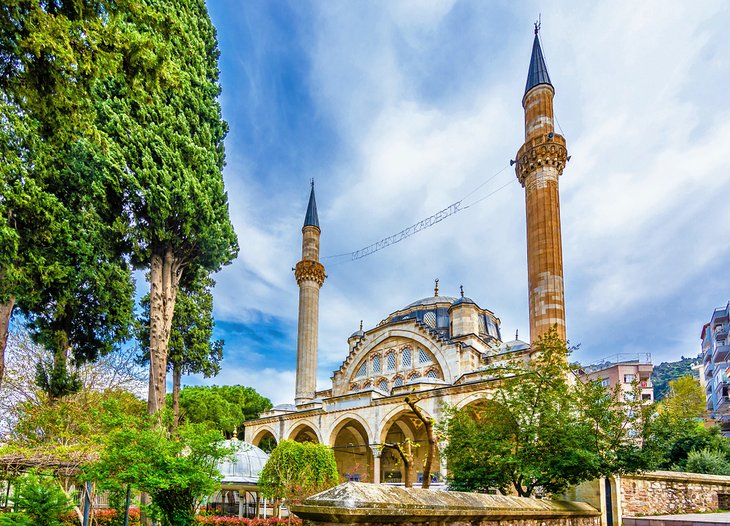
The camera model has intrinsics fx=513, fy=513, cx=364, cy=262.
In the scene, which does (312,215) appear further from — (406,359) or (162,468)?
(162,468)

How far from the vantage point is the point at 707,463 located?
16.2 meters

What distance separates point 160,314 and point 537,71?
18.7m

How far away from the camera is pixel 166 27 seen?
552 cm

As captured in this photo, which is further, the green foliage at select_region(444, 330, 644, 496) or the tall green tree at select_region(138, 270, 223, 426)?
the tall green tree at select_region(138, 270, 223, 426)

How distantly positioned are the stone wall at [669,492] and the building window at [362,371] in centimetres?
1830

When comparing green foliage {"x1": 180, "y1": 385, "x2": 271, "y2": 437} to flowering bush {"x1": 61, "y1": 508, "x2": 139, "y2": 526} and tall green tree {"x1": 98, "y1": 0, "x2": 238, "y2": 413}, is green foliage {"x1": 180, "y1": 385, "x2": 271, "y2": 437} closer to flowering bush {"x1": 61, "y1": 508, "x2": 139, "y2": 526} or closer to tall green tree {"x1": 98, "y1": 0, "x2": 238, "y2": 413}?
flowering bush {"x1": 61, "y1": 508, "x2": 139, "y2": 526}

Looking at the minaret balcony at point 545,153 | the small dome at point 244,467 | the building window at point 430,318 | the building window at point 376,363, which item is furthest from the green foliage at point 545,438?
the building window at point 430,318

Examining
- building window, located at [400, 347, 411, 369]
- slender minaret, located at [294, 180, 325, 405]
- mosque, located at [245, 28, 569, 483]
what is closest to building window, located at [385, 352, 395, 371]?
mosque, located at [245, 28, 569, 483]

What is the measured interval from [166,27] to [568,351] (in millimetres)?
9769

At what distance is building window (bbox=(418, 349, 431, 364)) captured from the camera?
87.5 ft

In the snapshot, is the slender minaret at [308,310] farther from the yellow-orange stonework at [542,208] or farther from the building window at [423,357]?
the yellow-orange stonework at [542,208]

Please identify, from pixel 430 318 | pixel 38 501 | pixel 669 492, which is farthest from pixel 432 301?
pixel 38 501

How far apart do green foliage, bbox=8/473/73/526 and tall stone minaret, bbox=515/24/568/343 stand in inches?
603

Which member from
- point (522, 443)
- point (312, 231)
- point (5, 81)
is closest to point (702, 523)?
point (522, 443)
